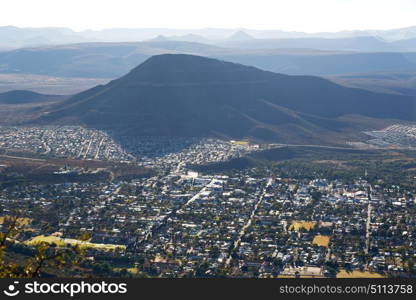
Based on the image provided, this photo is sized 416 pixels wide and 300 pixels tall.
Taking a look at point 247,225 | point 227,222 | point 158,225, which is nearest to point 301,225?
point 247,225

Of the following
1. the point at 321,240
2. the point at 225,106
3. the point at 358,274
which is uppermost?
the point at 225,106

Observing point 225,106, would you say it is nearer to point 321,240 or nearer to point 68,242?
point 321,240

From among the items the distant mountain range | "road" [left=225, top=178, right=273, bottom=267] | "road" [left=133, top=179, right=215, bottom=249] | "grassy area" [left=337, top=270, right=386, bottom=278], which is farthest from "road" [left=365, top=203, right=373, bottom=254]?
the distant mountain range

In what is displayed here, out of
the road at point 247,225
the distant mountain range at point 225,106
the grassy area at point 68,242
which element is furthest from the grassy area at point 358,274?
the distant mountain range at point 225,106

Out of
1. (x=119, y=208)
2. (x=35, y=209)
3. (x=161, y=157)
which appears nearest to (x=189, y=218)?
(x=119, y=208)

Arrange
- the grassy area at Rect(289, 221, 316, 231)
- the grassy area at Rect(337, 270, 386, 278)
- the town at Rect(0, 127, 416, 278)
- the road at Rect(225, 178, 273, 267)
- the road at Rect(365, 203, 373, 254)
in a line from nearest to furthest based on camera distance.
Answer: the grassy area at Rect(337, 270, 386, 278) < the town at Rect(0, 127, 416, 278) < the road at Rect(225, 178, 273, 267) < the road at Rect(365, 203, 373, 254) < the grassy area at Rect(289, 221, 316, 231)

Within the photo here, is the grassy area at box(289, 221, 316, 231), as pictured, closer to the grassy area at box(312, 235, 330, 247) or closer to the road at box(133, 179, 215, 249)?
the grassy area at box(312, 235, 330, 247)

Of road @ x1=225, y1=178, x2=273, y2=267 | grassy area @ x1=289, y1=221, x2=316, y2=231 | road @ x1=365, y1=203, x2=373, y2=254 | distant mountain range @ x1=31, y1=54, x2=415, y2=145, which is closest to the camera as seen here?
road @ x1=225, y1=178, x2=273, y2=267
